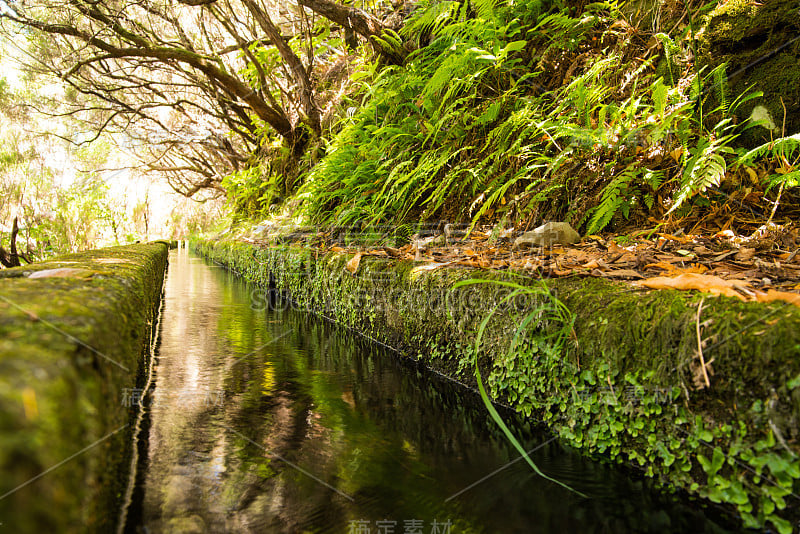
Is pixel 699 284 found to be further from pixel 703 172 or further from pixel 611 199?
→ pixel 611 199

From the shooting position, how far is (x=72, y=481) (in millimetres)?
710

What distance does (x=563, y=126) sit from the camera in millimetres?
2781

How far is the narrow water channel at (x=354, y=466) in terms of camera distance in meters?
1.27

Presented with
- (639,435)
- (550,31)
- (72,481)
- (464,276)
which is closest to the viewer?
(72,481)

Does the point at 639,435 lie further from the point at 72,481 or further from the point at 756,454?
the point at 72,481

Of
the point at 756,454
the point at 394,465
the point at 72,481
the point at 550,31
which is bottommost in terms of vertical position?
the point at 394,465

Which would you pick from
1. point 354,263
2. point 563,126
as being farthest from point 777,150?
point 354,263

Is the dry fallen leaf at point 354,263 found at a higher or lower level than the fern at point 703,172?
lower

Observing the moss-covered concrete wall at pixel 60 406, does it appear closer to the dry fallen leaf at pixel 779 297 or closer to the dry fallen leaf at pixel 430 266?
the dry fallen leaf at pixel 430 266

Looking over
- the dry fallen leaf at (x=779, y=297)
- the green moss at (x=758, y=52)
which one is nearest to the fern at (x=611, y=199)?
the green moss at (x=758, y=52)

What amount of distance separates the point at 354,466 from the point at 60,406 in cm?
114

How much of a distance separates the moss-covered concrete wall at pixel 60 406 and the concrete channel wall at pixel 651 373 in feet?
3.88

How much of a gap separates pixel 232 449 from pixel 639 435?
1.51 meters

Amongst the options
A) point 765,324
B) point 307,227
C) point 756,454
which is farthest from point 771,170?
point 307,227
